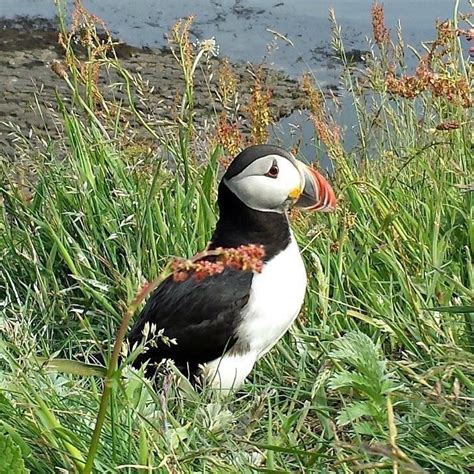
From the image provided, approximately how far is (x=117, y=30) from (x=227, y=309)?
8446 millimetres

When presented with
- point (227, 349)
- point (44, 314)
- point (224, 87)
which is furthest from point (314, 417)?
point (224, 87)

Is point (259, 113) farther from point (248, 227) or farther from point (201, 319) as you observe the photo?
point (201, 319)

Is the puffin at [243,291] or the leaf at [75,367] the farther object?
the puffin at [243,291]

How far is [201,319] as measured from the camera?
117 inches

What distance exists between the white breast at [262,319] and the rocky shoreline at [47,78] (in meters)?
5.06

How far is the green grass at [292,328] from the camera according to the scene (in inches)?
79.1

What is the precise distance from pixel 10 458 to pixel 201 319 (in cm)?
135

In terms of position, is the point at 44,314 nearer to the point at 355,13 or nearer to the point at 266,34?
the point at 355,13

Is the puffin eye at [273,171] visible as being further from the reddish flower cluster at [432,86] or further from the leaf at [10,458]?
the leaf at [10,458]

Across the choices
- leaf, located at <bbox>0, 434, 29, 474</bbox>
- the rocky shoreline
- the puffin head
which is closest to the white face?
the puffin head

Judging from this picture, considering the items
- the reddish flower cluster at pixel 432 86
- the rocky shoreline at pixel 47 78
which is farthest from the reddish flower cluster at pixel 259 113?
the rocky shoreline at pixel 47 78

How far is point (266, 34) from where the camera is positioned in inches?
385

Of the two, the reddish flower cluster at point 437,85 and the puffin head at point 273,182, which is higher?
the reddish flower cluster at point 437,85

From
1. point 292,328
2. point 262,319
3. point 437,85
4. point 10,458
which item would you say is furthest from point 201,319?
point 10,458
